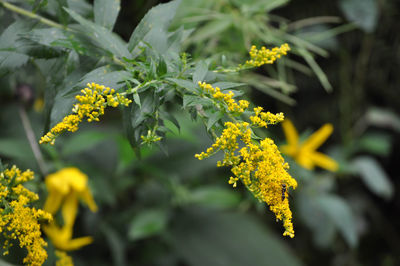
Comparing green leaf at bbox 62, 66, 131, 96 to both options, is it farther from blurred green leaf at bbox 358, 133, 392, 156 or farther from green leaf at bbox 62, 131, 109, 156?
blurred green leaf at bbox 358, 133, 392, 156

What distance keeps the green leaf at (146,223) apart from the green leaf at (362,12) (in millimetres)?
1030

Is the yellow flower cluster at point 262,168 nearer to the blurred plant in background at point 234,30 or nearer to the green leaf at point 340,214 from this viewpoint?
the blurred plant in background at point 234,30

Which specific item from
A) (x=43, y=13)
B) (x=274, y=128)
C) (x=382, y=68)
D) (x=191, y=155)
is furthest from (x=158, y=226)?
(x=382, y=68)

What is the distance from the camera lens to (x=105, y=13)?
74 centimetres

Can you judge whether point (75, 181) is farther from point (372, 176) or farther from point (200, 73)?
point (372, 176)

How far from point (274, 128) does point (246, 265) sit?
2.24 ft

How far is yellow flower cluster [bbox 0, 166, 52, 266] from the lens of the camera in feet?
1.86

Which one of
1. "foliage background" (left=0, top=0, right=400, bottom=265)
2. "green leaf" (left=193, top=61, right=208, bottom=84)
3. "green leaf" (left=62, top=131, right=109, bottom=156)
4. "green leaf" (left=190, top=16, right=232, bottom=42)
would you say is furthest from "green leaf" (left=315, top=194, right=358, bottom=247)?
"green leaf" (left=193, top=61, right=208, bottom=84)

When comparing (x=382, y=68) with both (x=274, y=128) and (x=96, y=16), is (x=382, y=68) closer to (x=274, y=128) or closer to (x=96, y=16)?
(x=274, y=128)

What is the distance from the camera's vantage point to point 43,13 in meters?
0.88

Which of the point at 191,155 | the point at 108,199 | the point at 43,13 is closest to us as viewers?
the point at 43,13

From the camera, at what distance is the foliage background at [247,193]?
1.39 meters

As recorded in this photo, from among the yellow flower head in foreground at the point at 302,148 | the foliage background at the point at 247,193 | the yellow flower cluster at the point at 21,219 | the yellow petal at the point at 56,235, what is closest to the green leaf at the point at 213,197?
the foliage background at the point at 247,193

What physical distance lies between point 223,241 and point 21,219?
1.21m
